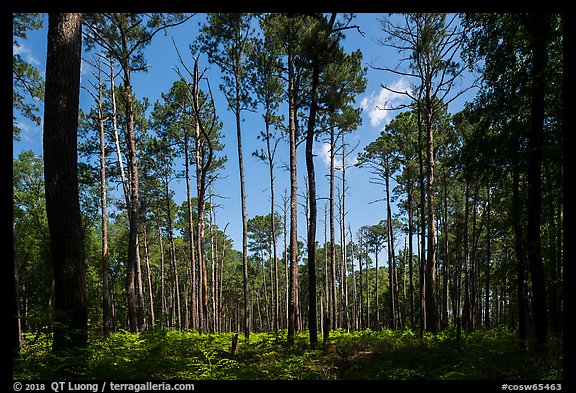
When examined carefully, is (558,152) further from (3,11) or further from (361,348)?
(3,11)

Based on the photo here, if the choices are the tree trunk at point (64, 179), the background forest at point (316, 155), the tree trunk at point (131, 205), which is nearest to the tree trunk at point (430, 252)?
the background forest at point (316, 155)

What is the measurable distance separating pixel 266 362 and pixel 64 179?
264 inches

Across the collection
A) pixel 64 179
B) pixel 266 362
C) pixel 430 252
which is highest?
pixel 64 179

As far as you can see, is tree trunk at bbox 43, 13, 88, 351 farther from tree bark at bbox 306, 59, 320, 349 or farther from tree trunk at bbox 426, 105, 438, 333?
tree trunk at bbox 426, 105, 438, 333

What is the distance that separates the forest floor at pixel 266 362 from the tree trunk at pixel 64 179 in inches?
22.3

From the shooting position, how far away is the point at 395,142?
62.8 ft

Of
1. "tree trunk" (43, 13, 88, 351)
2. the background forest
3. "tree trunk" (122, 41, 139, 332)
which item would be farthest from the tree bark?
"tree trunk" (122, 41, 139, 332)

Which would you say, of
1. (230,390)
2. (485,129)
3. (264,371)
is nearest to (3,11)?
(230,390)

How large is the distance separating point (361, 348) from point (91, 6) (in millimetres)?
12728

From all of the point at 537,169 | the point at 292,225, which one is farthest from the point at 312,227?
the point at 537,169

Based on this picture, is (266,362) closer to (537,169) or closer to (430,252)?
(430,252)

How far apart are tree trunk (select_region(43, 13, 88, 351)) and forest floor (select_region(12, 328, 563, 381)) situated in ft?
1.85

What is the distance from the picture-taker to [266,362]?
26.2 ft

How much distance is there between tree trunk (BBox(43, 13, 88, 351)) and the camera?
4.63m
